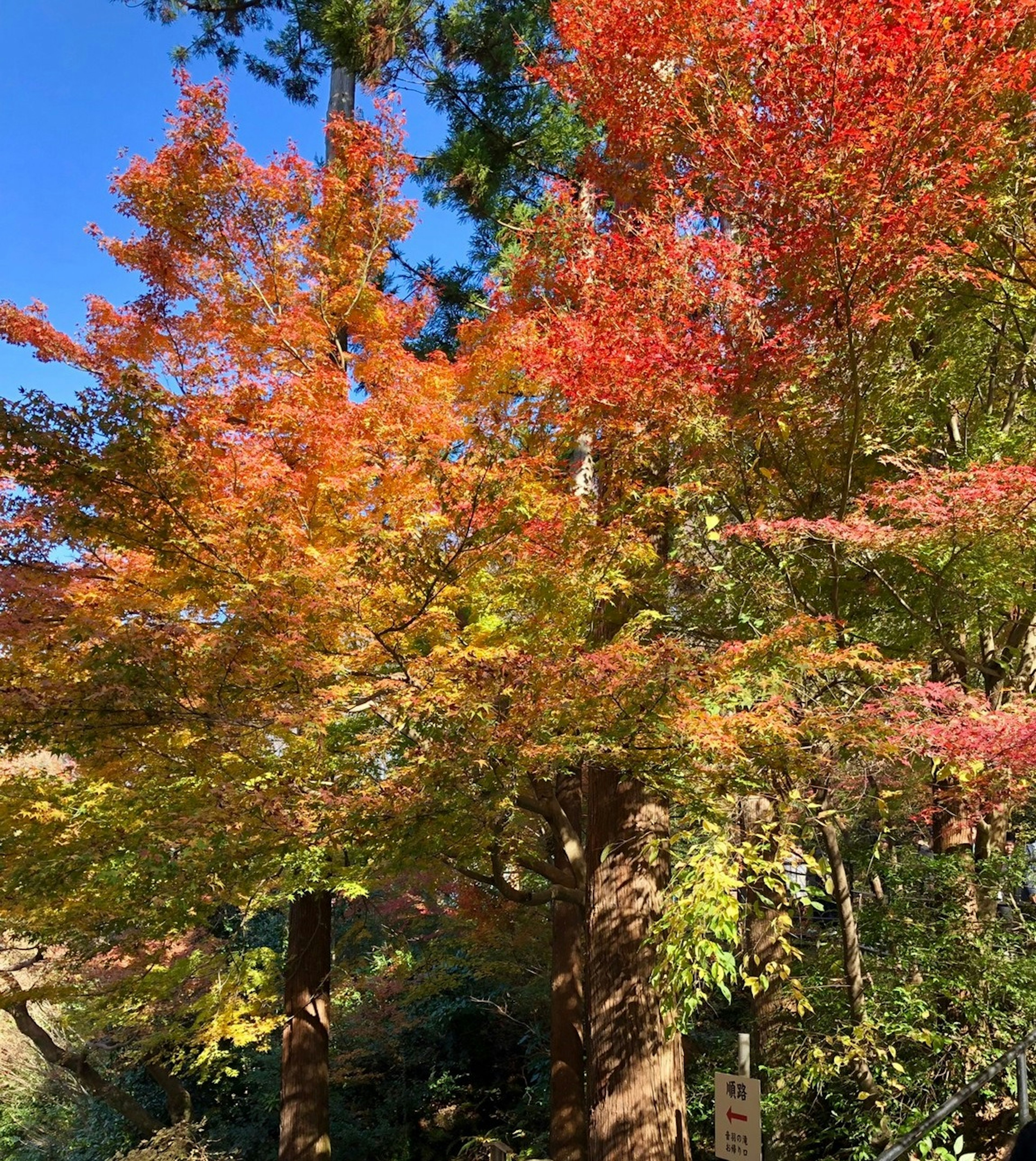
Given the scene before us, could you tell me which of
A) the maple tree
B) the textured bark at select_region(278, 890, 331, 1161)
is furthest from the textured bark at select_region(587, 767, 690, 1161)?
the textured bark at select_region(278, 890, 331, 1161)

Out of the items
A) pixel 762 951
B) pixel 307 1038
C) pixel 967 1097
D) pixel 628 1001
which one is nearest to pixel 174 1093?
pixel 307 1038

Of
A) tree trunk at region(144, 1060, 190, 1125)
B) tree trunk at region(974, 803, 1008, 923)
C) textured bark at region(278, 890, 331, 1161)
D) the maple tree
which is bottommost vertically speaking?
tree trunk at region(144, 1060, 190, 1125)

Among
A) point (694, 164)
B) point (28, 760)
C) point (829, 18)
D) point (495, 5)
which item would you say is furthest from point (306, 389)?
point (28, 760)

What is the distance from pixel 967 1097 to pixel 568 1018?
585cm

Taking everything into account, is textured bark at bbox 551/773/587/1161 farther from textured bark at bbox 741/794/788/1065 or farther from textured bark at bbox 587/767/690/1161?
textured bark at bbox 741/794/788/1065

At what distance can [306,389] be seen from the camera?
8375 millimetres

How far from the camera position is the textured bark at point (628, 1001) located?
5.69 meters

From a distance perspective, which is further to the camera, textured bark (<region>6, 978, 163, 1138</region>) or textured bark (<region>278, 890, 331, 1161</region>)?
textured bark (<region>6, 978, 163, 1138</region>)

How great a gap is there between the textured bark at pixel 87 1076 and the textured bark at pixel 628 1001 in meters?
9.07

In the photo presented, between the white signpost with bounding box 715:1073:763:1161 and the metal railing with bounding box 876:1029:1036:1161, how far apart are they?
53 cm

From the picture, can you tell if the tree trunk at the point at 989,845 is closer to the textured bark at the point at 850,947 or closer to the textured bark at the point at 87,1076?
the textured bark at the point at 850,947

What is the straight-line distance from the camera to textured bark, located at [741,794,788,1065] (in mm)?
6566

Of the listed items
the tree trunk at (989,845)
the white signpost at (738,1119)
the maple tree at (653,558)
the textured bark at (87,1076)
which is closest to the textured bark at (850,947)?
the maple tree at (653,558)

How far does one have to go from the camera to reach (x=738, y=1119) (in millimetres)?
3809
